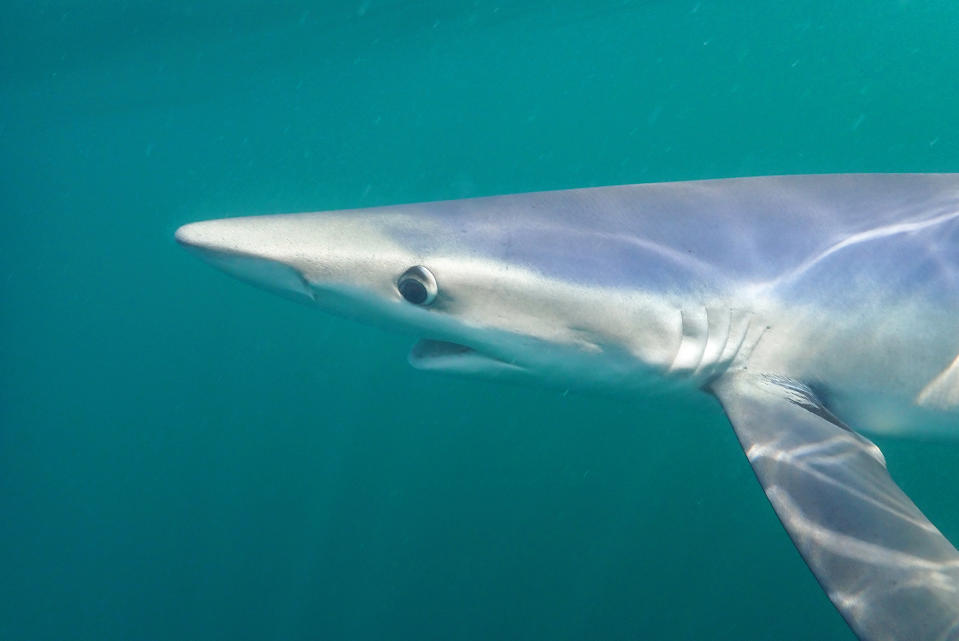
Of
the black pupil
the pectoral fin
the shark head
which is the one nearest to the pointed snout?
the shark head

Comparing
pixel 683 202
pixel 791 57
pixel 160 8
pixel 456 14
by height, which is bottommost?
pixel 683 202

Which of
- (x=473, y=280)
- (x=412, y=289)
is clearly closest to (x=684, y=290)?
(x=473, y=280)

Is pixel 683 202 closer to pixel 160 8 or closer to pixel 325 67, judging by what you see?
pixel 160 8

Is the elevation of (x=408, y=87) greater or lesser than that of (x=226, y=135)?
greater

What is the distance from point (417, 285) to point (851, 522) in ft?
5.45

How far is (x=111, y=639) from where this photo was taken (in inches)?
408

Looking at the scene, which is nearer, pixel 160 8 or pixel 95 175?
pixel 160 8

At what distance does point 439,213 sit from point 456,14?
84.8 feet

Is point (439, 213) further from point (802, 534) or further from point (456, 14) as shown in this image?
point (456, 14)

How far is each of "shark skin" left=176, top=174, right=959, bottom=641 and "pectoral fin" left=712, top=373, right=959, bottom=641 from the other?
2 centimetres

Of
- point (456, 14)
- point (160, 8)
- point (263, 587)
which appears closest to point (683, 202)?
point (263, 587)

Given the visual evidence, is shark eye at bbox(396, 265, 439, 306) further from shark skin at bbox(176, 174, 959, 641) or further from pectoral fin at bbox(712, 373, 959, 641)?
pectoral fin at bbox(712, 373, 959, 641)

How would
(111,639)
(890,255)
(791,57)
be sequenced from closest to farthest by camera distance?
1. (890,255)
2. (111,639)
3. (791,57)

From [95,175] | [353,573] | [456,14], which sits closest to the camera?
[353,573]
